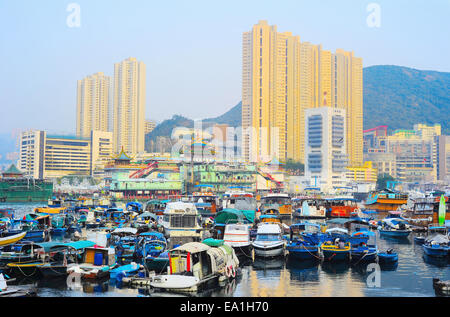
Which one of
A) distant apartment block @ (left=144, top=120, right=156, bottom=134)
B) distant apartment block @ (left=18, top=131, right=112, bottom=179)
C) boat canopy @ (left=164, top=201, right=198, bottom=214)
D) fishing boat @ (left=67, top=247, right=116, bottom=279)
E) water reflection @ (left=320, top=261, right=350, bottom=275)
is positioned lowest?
water reflection @ (left=320, top=261, right=350, bottom=275)

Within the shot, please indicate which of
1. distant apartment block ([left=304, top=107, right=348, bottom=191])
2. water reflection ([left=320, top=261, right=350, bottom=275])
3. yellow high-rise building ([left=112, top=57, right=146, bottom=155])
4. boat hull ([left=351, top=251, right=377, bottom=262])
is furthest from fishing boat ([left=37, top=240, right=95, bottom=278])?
yellow high-rise building ([left=112, top=57, right=146, bottom=155])

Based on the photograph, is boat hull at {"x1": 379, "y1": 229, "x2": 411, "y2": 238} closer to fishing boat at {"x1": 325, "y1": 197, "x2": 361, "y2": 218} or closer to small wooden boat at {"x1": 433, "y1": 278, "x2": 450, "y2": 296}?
fishing boat at {"x1": 325, "y1": 197, "x2": 361, "y2": 218}

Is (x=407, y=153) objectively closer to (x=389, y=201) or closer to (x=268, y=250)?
(x=389, y=201)

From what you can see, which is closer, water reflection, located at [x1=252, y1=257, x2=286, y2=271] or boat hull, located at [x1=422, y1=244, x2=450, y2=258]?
water reflection, located at [x1=252, y1=257, x2=286, y2=271]

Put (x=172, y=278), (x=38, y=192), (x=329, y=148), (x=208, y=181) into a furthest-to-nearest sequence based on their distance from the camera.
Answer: (x=329, y=148)
(x=208, y=181)
(x=38, y=192)
(x=172, y=278)

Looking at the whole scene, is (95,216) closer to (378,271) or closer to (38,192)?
(378,271)

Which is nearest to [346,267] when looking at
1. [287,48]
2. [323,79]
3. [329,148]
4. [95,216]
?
[95,216]

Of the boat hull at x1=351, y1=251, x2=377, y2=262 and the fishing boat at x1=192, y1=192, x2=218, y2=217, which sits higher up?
the fishing boat at x1=192, y1=192, x2=218, y2=217
